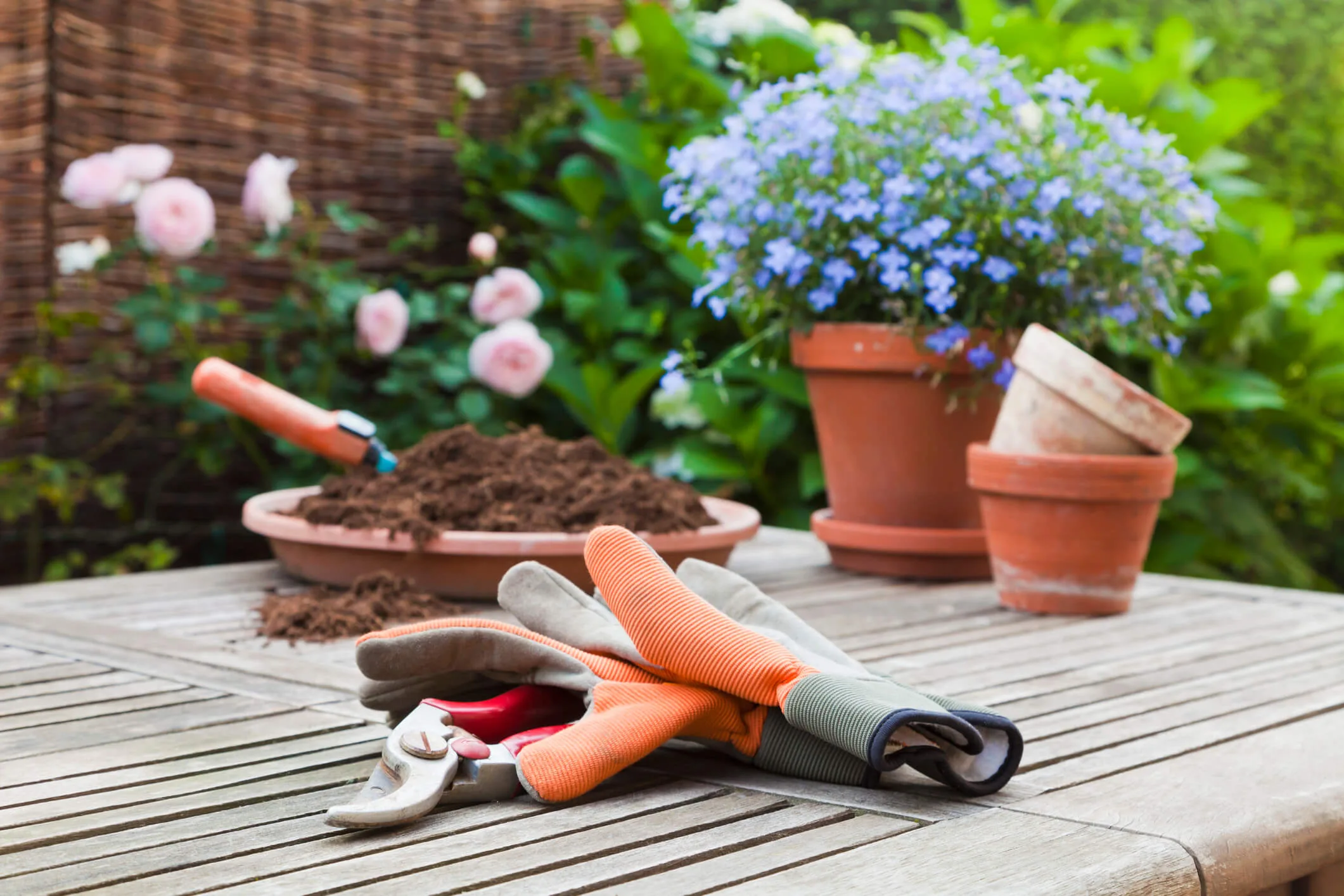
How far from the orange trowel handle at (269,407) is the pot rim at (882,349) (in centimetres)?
75

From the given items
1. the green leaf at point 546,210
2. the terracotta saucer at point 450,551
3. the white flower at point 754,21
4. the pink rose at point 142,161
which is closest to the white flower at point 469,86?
the green leaf at point 546,210

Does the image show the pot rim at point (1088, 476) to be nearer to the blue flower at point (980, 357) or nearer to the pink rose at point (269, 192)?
the blue flower at point (980, 357)

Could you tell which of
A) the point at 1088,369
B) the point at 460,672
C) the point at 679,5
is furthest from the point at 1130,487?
the point at 679,5

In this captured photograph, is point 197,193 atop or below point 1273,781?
atop

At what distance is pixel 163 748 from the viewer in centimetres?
121

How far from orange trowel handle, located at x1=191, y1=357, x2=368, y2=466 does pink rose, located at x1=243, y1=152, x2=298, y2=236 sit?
3.91 feet

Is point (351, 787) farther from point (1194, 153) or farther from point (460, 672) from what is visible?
point (1194, 153)

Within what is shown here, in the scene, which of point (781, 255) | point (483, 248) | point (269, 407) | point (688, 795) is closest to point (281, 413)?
point (269, 407)

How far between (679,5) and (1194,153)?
1584mm

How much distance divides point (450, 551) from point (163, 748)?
0.67 m

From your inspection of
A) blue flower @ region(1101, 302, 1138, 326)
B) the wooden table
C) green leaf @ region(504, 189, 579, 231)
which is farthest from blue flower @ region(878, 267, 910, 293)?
green leaf @ region(504, 189, 579, 231)

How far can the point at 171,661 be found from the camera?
1.56 metres

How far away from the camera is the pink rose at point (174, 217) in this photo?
296cm

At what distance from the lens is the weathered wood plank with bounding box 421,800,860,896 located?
0.89 meters
